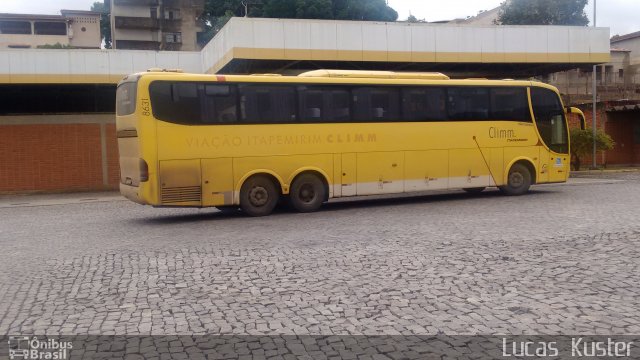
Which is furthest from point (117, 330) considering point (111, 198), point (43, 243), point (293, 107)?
point (111, 198)

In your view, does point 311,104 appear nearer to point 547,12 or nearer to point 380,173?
point 380,173

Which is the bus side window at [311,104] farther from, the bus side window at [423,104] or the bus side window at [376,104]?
the bus side window at [423,104]

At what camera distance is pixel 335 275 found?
725 cm

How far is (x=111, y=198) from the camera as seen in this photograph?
21.8 meters

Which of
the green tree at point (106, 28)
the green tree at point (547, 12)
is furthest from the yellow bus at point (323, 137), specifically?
the green tree at point (106, 28)

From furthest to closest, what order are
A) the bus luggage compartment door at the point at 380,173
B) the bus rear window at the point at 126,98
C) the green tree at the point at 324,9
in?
the green tree at the point at 324,9 < the bus luggage compartment door at the point at 380,173 < the bus rear window at the point at 126,98

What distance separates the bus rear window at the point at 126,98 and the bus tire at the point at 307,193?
4027 millimetres

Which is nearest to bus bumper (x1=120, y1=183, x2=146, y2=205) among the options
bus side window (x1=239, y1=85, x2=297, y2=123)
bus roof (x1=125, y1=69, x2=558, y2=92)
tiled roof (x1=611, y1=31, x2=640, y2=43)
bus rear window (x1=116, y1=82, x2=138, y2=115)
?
bus rear window (x1=116, y1=82, x2=138, y2=115)

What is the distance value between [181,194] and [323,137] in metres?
3.65

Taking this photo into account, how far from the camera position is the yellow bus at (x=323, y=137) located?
1336cm

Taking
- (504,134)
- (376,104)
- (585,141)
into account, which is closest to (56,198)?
(376,104)

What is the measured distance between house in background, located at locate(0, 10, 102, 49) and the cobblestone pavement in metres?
64.3

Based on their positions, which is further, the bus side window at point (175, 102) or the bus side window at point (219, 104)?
the bus side window at point (219, 104)

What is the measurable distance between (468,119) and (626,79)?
47128mm
